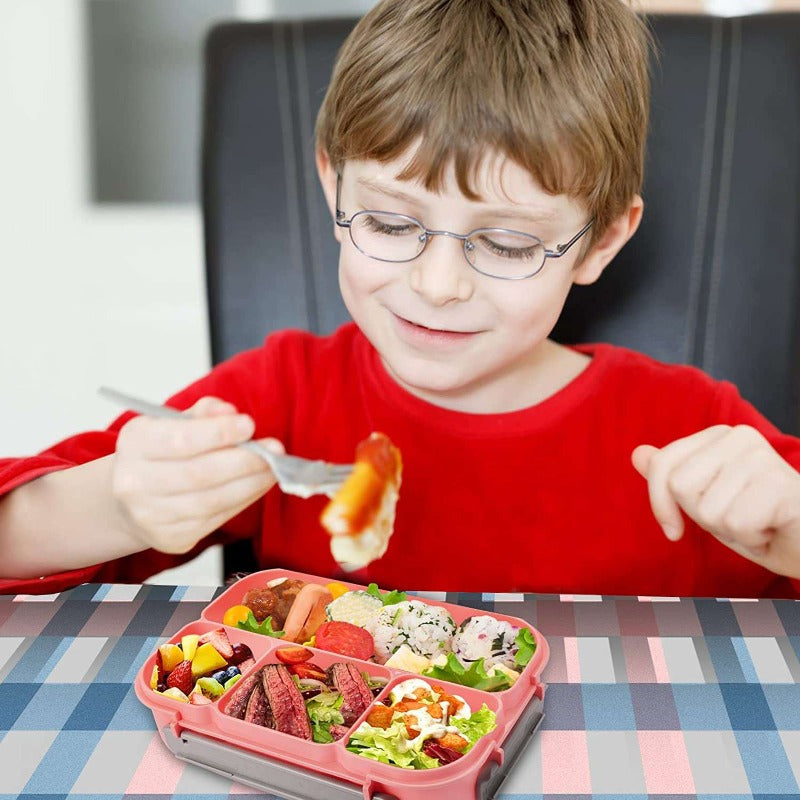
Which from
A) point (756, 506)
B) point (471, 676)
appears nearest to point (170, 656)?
point (471, 676)

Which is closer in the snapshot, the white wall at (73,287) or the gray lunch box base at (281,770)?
the gray lunch box base at (281,770)

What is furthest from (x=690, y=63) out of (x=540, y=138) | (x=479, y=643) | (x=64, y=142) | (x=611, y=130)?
(x=64, y=142)

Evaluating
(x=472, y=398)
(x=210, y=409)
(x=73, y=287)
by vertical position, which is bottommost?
(x=73, y=287)

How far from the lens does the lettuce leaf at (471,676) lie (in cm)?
86

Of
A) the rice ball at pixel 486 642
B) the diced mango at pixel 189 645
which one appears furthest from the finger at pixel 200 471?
the rice ball at pixel 486 642

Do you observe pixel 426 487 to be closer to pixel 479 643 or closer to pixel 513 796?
pixel 479 643

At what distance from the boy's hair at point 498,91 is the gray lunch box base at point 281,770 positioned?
52 cm

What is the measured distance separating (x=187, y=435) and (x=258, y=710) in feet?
0.75

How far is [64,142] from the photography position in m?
3.18

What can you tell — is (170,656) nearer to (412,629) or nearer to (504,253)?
(412,629)

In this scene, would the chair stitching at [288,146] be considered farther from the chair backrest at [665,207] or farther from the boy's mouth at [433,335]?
the boy's mouth at [433,335]

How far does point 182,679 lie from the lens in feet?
2.84

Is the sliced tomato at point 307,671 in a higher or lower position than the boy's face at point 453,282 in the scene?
lower

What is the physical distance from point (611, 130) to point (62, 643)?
76 cm
